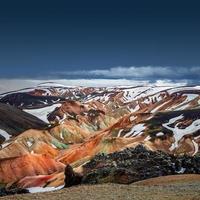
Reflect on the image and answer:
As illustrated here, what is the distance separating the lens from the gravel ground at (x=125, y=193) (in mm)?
43938

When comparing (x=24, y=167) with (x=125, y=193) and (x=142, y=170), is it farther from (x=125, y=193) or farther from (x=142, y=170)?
(x=125, y=193)

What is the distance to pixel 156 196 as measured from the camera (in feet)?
145

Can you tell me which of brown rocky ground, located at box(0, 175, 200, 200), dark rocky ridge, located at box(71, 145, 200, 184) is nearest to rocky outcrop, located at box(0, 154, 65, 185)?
dark rocky ridge, located at box(71, 145, 200, 184)

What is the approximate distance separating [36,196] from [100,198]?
23.9 ft

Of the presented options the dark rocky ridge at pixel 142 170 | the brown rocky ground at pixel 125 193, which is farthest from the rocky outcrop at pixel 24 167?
the brown rocky ground at pixel 125 193

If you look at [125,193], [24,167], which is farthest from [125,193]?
[24,167]

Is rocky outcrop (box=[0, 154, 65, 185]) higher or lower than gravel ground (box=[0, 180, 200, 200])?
lower

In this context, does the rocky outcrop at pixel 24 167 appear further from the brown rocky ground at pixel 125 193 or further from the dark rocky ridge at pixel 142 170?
the brown rocky ground at pixel 125 193

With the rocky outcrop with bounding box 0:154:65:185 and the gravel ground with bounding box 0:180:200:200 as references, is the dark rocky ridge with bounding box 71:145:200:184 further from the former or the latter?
the rocky outcrop with bounding box 0:154:65:185

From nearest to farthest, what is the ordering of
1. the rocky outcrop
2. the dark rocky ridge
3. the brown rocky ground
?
the brown rocky ground
the dark rocky ridge
the rocky outcrop

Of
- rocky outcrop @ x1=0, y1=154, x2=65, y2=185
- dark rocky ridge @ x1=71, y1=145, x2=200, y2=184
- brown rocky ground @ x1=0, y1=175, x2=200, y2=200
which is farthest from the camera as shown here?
rocky outcrop @ x1=0, y1=154, x2=65, y2=185

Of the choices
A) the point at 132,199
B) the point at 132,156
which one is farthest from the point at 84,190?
the point at 132,156

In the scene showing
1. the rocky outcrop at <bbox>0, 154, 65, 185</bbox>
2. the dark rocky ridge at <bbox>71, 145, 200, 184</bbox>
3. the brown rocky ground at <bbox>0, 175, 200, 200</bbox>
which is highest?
the brown rocky ground at <bbox>0, 175, 200, 200</bbox>

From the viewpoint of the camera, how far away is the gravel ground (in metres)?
43.9
